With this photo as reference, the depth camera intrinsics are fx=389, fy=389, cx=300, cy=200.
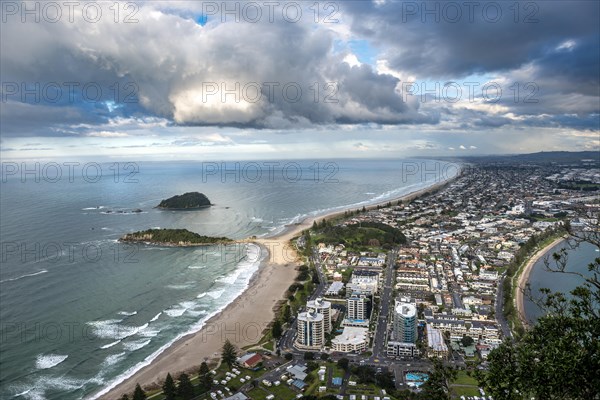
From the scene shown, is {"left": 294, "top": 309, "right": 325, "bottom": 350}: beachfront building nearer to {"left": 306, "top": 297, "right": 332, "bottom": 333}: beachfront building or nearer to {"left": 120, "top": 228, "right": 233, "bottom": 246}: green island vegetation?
{"left": 306, "top": 297, "right": 332, "bottom": 333}: beachfront building

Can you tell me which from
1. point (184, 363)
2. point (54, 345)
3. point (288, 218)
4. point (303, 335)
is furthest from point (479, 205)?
point (54, 345)

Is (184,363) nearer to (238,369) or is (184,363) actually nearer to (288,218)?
(238,369)

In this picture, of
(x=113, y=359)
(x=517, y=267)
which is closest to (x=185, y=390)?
(x=113, y=359)

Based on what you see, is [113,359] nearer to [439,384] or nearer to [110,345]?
[110,345]

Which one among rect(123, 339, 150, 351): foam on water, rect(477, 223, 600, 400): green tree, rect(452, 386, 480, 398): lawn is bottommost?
rect(452, 386, 480, 398): lawn

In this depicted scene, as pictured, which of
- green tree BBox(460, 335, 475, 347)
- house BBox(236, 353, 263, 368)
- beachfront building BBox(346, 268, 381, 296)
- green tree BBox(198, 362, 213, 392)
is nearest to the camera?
green tree BBox(198, 362, 213, 392)

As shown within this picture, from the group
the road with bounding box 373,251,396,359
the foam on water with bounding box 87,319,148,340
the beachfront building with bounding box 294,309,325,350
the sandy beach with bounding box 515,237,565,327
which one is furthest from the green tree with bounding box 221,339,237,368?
the sandy beach with bounding box 515,237,565,327
